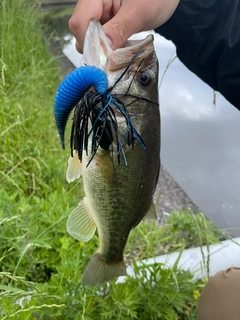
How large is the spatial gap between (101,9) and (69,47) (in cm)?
522

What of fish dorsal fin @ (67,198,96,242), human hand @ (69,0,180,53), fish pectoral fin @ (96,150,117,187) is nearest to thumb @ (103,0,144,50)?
human hand @ (69,0,180,53)

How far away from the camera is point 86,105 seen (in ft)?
3.95

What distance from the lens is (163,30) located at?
215 centimetres

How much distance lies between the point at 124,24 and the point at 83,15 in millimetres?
156

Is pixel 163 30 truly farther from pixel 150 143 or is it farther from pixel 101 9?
pixel 150 143

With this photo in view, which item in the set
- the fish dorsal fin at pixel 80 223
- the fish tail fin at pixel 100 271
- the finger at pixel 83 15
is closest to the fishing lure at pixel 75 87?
the finger at pixel 83 15

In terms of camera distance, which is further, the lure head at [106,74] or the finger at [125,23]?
the finger at [125,23]

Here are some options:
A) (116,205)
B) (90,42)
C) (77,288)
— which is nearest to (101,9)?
(90,42)

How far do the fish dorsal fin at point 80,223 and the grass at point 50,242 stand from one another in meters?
0.24

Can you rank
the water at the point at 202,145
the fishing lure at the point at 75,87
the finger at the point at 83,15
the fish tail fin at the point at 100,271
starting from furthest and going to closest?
the water at the point at 202,145 → the fish tail fin at the point at 100,271 → the finger at the point at 83,15 → the fishing lure at the point at 75,87

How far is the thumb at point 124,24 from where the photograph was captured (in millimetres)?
1473

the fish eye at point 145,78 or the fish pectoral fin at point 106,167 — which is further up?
the fish eye at point 145,78

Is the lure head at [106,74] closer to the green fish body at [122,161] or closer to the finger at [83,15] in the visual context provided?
the green fish body at [122,161]

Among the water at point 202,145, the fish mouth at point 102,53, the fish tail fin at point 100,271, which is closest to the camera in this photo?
the fish mouth at point 102,53
